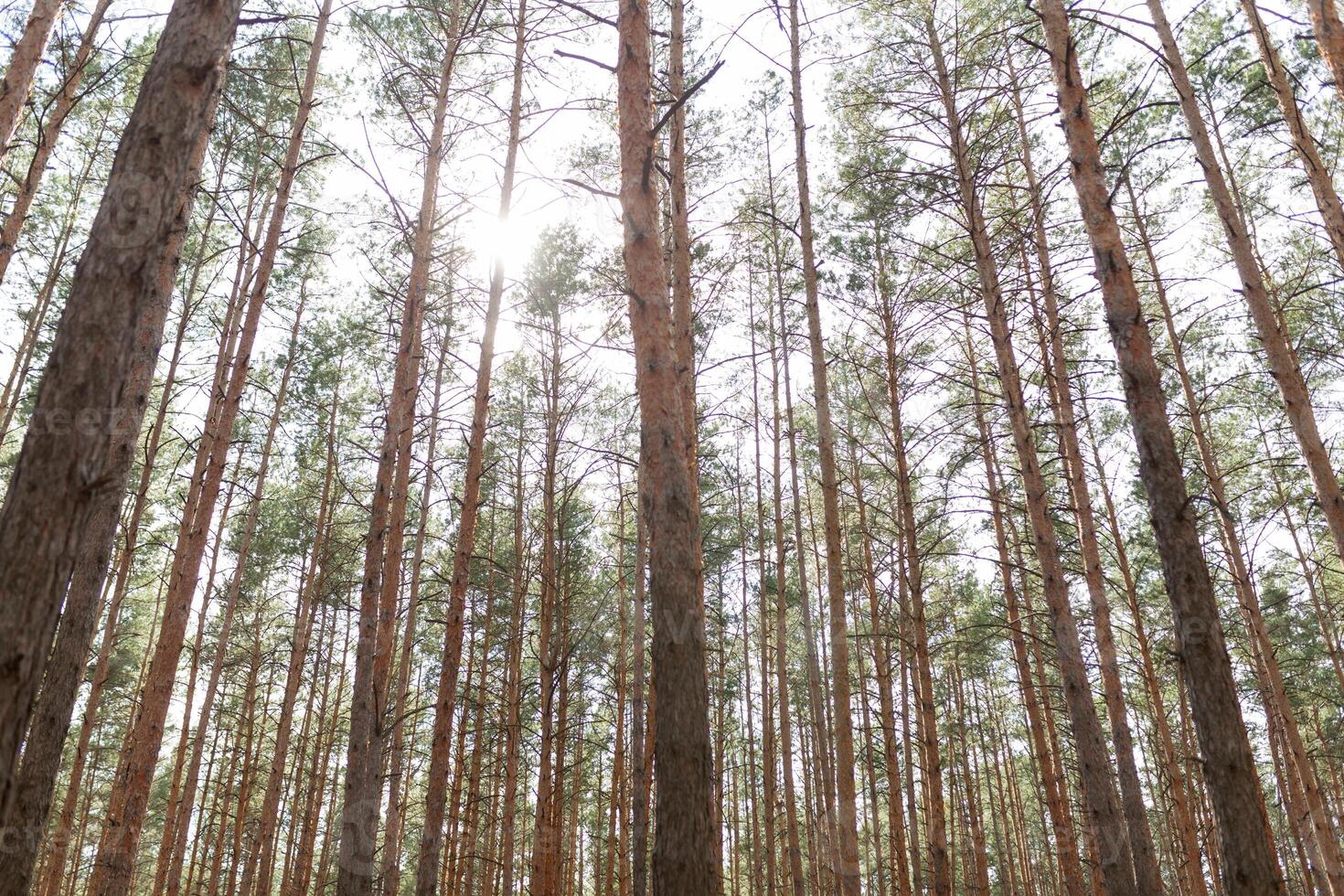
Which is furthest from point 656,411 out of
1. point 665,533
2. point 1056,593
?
point 1056,593

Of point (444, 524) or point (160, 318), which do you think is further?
point (444, 524)

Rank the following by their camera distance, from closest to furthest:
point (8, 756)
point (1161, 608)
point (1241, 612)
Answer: point (8, 756)
point (1241, 612)
point (1161, 608)

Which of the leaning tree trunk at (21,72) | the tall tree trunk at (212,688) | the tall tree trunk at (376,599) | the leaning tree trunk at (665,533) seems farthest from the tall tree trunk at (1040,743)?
the tall tree trunk at (212,688)

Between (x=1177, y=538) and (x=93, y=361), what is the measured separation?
214 inches

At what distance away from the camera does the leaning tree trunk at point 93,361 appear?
2.29 meters

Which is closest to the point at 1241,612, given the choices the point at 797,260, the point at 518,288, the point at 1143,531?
the point at 1143,531

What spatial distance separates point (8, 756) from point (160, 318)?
4014mm

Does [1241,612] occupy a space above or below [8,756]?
above

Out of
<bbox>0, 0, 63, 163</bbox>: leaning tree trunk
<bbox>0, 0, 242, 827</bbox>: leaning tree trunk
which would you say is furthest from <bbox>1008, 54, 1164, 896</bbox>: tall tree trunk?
<bbox>0, 0, 63, 163</bbox>: leaning tree trunk

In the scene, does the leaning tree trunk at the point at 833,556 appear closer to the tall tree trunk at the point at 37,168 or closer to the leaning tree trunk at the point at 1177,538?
the leaning tree trunk at the point at 1177,538

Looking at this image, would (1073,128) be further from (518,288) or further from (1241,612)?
(1241,612)

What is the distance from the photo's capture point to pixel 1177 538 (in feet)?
14.5

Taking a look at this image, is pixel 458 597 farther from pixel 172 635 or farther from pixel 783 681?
pixel 783 681

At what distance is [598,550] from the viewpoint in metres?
18.1
